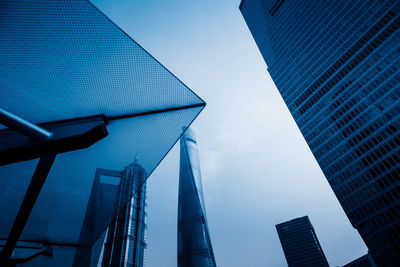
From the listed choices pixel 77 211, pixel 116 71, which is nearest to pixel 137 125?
pixel 116 71

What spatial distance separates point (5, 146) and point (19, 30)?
3.42ft

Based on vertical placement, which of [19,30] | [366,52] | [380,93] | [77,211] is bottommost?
[77,211]

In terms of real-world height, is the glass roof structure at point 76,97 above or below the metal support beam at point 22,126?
above

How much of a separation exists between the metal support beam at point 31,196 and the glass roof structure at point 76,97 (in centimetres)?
37

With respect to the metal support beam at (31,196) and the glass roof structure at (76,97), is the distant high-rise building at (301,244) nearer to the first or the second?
the glass roof structure at (76,97)

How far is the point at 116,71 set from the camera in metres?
2.61

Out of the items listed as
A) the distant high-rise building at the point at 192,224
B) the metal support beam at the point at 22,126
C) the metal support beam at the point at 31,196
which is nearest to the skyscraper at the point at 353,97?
the metal support beam at the point at 31,196

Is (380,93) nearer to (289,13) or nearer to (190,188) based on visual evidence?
(289,13)

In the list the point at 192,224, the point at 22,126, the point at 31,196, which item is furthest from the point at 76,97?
the point at 192,224

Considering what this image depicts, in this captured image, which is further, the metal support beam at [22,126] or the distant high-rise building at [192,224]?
the distant high-rise building at [192,224]

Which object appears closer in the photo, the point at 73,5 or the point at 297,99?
the point at 73,5

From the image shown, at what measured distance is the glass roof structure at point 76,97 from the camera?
2.14 meters

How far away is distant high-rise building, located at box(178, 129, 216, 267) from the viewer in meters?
91.0

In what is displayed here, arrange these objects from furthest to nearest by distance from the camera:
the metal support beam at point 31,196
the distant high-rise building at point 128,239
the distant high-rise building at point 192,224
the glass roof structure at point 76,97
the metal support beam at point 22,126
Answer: the distant high-rise building at point 192,224, the distant high-rise building at point 128,239, the metal support beam at point 31,196, the glass roof structure at point 76,97, the metal support beam at point 22,126
